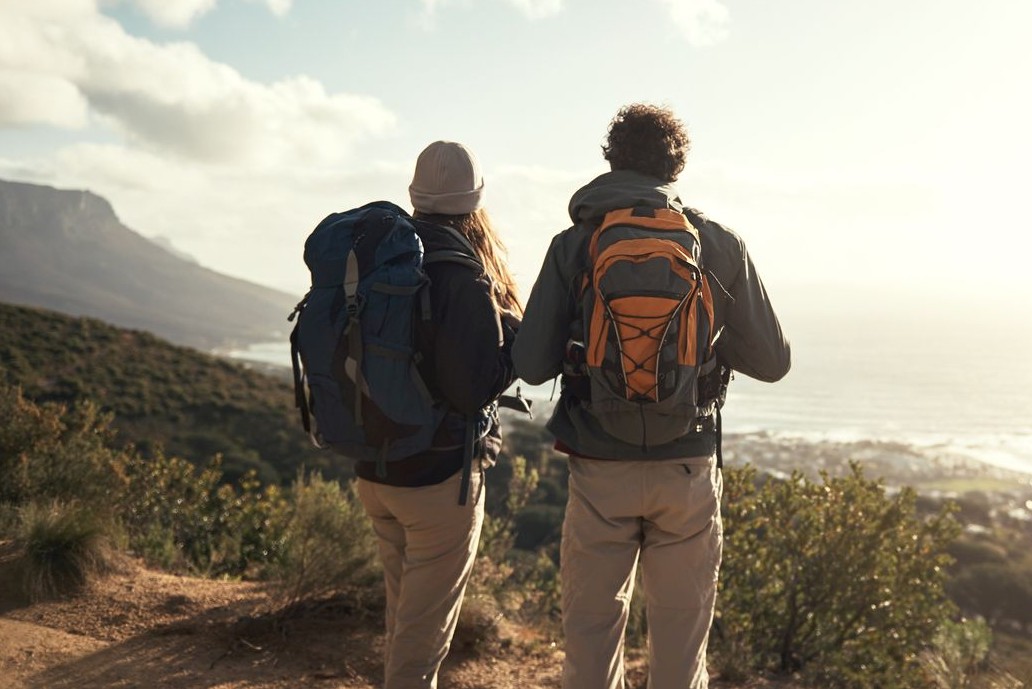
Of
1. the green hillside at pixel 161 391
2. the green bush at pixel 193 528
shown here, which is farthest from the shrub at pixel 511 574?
the green hillside at pixel 161 391

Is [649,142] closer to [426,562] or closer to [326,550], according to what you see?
[426,562]

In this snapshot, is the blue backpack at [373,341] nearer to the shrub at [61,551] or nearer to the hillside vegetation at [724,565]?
the hillside vegetation at [724,565]

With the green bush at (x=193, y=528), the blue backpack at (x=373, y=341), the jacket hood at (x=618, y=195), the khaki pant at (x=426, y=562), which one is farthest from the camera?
the green bush at (x=193, y=528)

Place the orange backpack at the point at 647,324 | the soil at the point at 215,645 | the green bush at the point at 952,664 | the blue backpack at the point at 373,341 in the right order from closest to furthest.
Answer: the orange backpack at the point at 647,324 < the blue backpack at the point at 373,341 < the soil at the point at 215,645 < the green bush at the point at 952,664

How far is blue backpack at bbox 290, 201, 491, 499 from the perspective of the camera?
228cm

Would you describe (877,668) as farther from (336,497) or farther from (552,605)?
(336,497)

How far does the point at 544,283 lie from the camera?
224 centimetres

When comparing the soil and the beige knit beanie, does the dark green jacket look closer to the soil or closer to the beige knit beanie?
the beige knit beanie

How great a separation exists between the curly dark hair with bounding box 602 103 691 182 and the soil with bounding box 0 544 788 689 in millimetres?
2371

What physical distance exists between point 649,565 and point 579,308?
2.41ft

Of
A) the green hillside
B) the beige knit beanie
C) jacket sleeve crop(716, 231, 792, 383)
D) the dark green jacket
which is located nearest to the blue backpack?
the beige knit beanie

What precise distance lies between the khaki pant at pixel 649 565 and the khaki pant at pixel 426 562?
369 mm

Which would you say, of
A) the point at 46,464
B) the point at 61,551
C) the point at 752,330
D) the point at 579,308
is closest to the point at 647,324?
the point at 579,308

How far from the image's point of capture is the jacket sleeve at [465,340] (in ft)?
7.41
